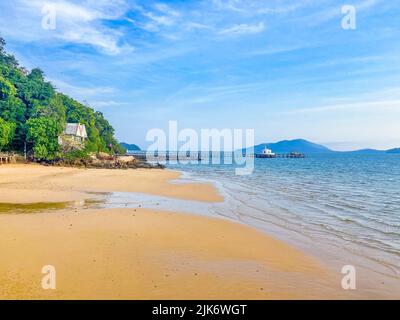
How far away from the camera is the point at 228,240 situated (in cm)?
1038

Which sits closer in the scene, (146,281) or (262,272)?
(146,281)

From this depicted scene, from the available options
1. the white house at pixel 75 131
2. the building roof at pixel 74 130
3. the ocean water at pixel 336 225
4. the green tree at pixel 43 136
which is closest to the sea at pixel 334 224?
the ocean water at pixel 336 225

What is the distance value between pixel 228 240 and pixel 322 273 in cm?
330

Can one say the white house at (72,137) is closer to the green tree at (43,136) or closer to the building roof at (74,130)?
the building roof at (74,130)

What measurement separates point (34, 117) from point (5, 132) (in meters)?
7.39

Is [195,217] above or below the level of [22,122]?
below

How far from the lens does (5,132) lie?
45.5 m

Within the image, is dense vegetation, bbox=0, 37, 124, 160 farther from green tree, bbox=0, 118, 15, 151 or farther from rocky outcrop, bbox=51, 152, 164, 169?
rocky outcrop, bbox=51, 152, 164, 169

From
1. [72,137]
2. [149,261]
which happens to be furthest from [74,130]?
[149,261]

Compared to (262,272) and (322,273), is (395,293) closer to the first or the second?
(322,273)

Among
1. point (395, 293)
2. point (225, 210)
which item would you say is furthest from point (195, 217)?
point (395, 293)

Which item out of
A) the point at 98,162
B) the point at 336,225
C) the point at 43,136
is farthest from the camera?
the point at 98,162

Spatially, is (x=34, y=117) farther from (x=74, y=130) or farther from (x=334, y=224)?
(x=334, y=224)
